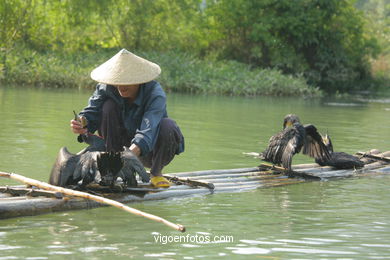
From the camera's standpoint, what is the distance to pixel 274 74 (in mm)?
21500

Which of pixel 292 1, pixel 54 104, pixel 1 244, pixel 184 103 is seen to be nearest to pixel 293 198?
pixel 1 244

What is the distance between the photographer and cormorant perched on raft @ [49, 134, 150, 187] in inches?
188

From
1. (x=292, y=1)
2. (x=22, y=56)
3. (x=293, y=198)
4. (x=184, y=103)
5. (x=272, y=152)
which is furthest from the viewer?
(x=292, y=1)

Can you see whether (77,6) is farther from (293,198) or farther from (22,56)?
(293,198)

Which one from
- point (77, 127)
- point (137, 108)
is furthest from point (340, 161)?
point (77, 127)

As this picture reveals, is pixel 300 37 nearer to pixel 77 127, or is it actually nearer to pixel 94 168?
pixel 77 127

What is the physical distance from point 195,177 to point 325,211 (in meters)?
1.15

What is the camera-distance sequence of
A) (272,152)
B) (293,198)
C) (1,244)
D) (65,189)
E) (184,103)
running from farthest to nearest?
1. (184,103)
2. (272,152)
3. (293,198)
4. (65,189)
5. (1,244)

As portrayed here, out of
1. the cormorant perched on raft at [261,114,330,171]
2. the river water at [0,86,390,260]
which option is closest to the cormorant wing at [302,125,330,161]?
the cormorant perched on raft at [261,114,330,171]

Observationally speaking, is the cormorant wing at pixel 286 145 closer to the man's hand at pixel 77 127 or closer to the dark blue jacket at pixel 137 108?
the dark blue jacket at pixel 137 108

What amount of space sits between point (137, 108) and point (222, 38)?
21.7 m

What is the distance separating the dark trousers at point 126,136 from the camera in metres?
5.14

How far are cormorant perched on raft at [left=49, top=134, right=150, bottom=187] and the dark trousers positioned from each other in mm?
302

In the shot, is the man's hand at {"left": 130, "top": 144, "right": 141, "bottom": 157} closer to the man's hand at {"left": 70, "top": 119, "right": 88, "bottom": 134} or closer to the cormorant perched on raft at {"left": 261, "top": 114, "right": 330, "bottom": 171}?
the man's hand at {"left": 70, "top": 119, "right": 88, "bottom": 134}
